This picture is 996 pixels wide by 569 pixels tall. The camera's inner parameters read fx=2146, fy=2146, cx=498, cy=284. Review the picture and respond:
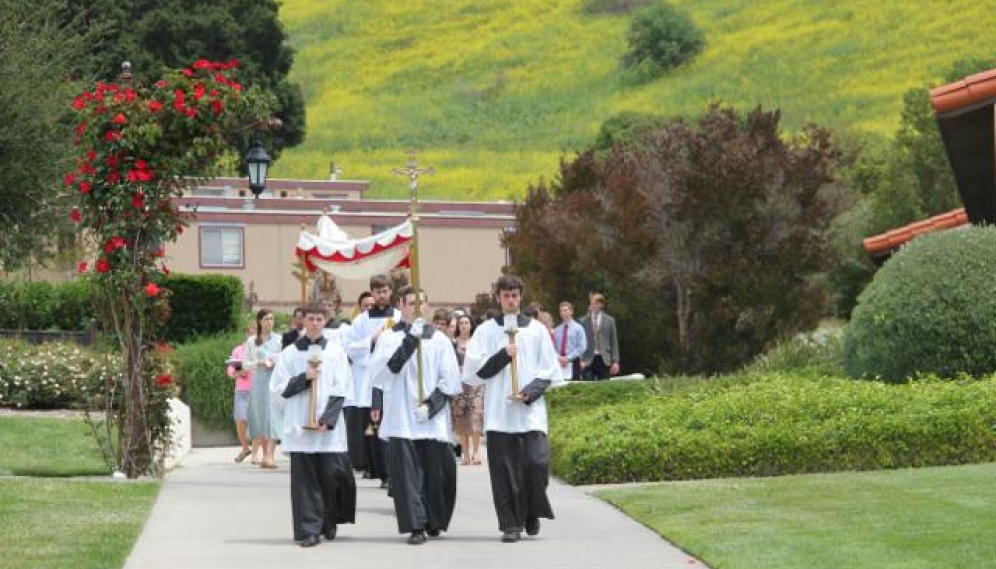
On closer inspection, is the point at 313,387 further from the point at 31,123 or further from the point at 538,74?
the point at 538,74

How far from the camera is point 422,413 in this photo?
50.9ft

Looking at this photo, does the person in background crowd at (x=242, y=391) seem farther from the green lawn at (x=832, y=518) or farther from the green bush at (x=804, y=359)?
the green lawn at (x=832, y=518)

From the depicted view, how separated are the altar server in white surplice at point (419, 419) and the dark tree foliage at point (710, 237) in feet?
56.0

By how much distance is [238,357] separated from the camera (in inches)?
983

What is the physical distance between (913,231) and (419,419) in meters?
16.7

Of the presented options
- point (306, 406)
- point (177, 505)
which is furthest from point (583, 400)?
point (306, 406)

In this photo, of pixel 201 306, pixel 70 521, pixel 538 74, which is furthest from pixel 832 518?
pixel 538 74

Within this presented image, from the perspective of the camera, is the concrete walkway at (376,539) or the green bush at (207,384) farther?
the green bush at (207,384)

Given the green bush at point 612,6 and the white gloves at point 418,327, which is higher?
the green bush at point 612,6

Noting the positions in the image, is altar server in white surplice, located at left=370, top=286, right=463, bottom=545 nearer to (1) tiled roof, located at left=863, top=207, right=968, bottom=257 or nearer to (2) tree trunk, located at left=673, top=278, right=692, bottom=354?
(1) tiled roof, located at left=863, top=207, right=968, bottom=257

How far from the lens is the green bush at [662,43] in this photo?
141 meters

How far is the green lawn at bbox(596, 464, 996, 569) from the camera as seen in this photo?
42.1ft

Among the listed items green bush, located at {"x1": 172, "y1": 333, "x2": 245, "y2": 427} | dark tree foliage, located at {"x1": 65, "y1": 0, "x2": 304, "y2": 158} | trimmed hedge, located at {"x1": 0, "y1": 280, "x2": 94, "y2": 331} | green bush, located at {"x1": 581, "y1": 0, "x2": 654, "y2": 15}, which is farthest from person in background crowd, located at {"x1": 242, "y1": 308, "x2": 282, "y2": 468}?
green bush, located at {"x1": 581, "y1": 0, "x2": 654, "y2": 15}

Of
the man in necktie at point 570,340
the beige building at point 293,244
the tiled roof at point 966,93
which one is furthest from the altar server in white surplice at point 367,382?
the beige building at point 293,244
